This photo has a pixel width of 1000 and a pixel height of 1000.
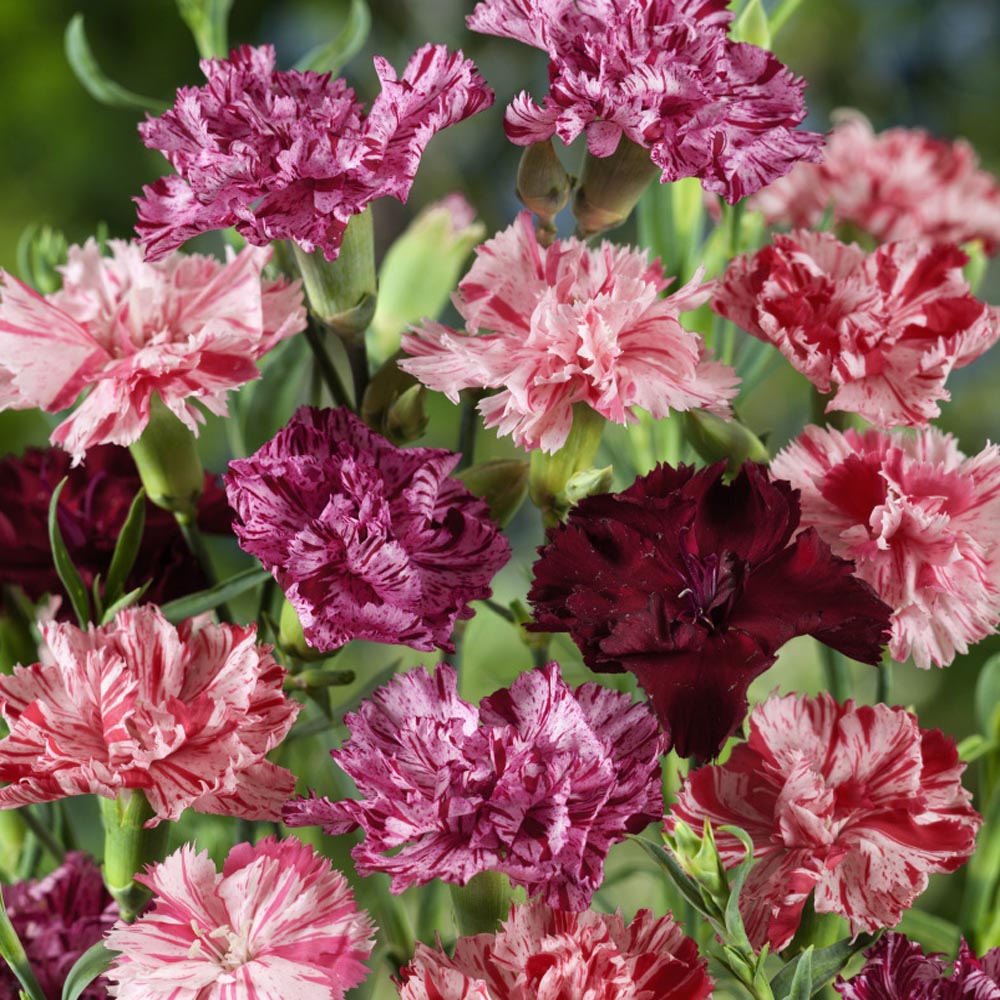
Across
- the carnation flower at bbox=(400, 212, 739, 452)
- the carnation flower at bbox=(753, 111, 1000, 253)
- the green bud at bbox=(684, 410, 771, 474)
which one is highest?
the carnation flower at bbox=(400, 212, 739, 452)

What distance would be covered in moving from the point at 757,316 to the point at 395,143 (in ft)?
0.35

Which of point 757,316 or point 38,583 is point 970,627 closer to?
point 757,316

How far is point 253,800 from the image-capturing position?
0.31 metres

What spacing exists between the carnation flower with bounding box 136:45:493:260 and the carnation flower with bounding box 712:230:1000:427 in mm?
92

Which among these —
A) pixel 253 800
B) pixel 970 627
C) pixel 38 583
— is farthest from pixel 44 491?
pixel 970 627

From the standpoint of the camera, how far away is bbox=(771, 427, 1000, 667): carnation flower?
1.04ft

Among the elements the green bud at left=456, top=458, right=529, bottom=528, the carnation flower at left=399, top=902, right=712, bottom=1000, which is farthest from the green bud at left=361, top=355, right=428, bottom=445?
the carnation flower at left=399, top=902, right=712, bottom=1000

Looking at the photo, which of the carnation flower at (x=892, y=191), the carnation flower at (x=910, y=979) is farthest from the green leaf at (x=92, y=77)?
the carnation flower at (x=910, y=979)

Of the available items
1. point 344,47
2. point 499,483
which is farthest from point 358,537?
point 344,47

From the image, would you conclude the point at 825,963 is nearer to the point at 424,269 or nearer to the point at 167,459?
the point at 167,459

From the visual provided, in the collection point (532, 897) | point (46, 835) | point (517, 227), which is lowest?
point (46, 835)

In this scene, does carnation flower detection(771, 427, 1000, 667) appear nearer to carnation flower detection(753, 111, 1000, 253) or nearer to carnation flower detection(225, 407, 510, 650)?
carnation flower detection(225, 407, 510, 650)

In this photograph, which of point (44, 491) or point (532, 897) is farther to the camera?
point (44, 491)

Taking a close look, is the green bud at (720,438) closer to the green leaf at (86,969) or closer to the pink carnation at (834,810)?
the pink carnation at (834,810)
